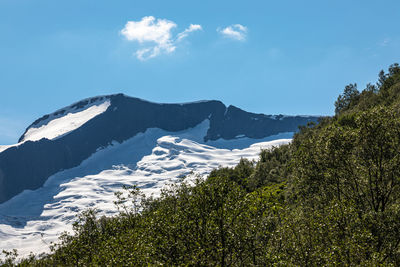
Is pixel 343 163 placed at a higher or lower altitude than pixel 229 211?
higher

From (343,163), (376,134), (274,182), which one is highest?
(376,134)

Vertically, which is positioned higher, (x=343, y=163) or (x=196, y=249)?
(x=343, y=163)

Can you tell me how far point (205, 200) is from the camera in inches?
1297

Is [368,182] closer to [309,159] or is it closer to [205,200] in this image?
[309,159]

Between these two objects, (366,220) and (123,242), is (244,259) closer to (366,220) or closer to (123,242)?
(366,220)

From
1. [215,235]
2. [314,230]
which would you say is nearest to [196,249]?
[215,235]

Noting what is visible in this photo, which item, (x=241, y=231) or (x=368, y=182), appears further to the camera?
(x=368, y=182)

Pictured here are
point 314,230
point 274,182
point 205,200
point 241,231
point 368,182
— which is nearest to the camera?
point 314,230

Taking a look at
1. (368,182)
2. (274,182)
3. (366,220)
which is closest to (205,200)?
(366,220)

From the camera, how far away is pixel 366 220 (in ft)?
95.2

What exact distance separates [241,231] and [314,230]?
6700 millimetres

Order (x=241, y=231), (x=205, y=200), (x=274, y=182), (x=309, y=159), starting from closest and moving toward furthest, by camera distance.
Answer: (x=241, y=231), (x=205, y=200), (x=309, y=159), (x=274, y=182)

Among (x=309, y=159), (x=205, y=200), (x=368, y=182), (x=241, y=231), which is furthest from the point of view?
(x=309, y=159)

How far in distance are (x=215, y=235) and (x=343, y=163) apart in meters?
17.5
